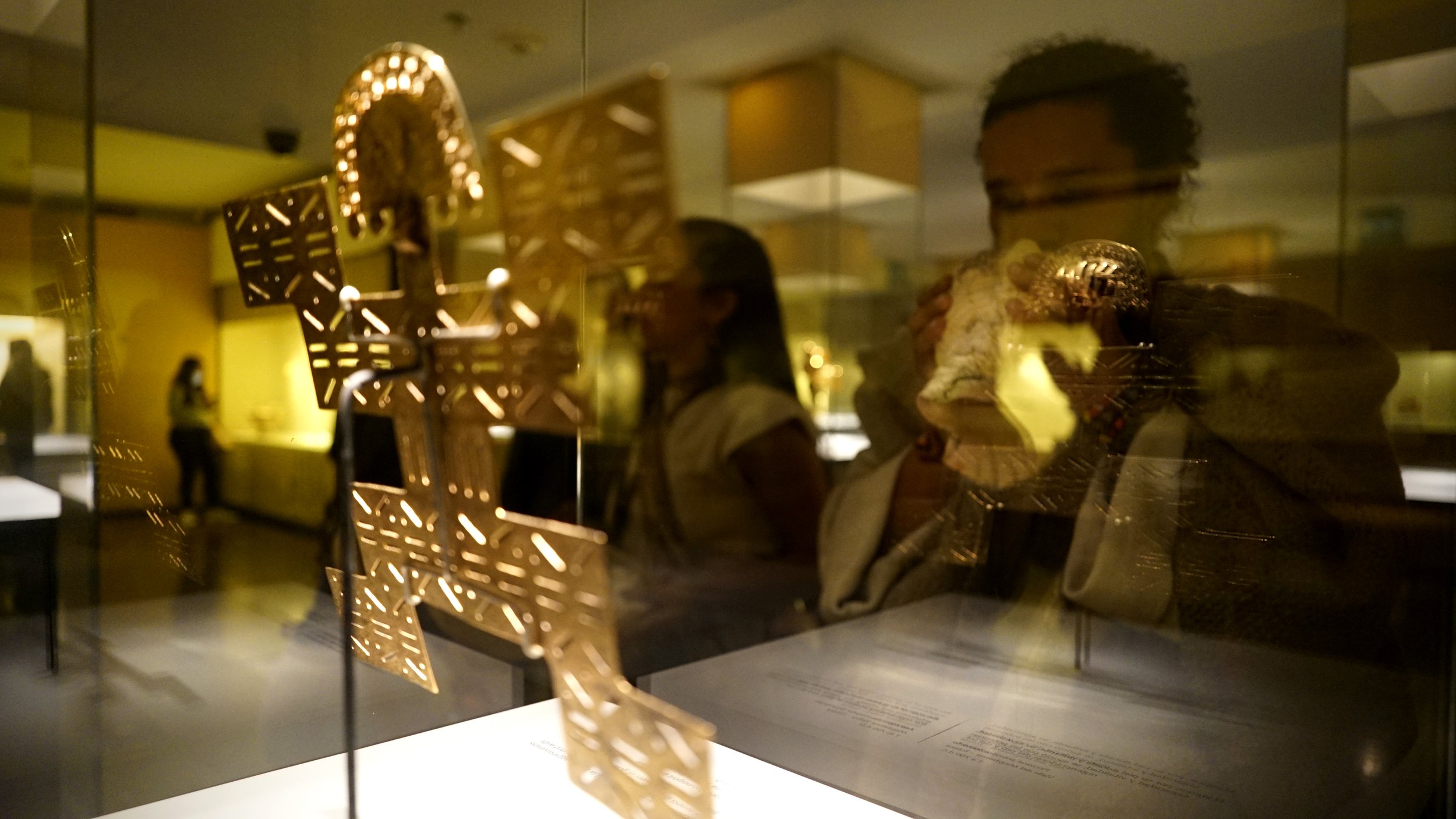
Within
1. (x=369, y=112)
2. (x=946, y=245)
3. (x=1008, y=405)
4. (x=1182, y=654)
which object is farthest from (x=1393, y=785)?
(x=369, y=112)

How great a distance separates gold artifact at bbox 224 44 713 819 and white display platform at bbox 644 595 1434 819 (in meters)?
0.46

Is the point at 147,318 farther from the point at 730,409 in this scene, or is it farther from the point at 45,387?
the point at 730,409

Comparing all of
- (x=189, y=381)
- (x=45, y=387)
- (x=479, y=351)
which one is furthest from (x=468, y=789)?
(x=45, y=387)

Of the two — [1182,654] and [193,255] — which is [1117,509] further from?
[193,255]

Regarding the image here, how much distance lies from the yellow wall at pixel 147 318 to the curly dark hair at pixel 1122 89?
930 mm

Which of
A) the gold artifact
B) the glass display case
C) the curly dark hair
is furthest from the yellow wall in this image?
the curly dark hair

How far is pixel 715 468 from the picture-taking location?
142cm

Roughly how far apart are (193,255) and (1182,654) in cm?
114

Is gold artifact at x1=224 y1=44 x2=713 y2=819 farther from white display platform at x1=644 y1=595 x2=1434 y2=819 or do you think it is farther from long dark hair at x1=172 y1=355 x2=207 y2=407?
white display platform at x1=644 y1=595 x2=1434 y2=819

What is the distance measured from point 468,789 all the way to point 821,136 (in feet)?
2.93

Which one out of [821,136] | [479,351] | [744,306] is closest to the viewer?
[479,351]

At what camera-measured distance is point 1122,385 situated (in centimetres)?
94

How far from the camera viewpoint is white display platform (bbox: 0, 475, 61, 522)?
1.12 metres

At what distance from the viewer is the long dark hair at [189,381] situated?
3.73 ft
